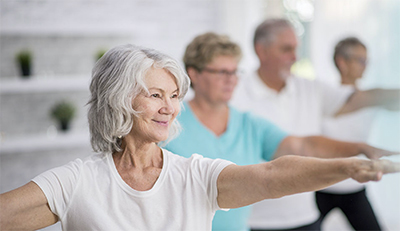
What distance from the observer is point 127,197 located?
31.0 inches

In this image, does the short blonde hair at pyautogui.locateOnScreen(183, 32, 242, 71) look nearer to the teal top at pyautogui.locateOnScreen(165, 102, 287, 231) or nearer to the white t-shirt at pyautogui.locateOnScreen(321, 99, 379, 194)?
the teal top at pyautogui.locateOnScreen(165, 102, 287, 231)

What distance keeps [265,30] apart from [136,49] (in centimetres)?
86

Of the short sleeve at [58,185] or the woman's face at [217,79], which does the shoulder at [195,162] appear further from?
the woman's face at [217,79]

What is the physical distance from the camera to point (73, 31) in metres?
2.80

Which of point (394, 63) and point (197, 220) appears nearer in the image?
point (197, 220)

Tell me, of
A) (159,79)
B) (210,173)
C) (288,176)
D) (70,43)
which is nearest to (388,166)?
(288,176)

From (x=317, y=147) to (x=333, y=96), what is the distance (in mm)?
359

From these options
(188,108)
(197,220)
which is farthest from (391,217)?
(197,220)

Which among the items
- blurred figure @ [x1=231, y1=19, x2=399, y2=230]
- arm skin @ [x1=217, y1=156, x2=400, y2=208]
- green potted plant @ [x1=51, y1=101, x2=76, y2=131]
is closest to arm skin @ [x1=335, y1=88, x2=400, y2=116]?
blurred figure @ [x1=231, y1=19, x2=399, y2=230]

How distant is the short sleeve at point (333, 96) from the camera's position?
146 cm

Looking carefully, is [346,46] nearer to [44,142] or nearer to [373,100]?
[373,100]

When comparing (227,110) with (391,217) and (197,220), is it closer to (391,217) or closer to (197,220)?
(197,220)

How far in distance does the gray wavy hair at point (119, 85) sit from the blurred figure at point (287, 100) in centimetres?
63

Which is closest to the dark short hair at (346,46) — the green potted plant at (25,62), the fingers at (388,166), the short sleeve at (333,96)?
the short sleeve at (333,96)
